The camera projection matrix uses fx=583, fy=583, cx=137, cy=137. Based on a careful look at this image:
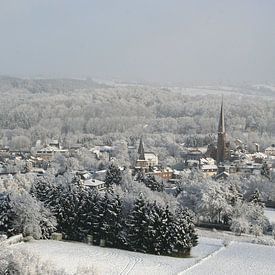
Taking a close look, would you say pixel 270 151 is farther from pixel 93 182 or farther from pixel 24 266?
pixel 24 266

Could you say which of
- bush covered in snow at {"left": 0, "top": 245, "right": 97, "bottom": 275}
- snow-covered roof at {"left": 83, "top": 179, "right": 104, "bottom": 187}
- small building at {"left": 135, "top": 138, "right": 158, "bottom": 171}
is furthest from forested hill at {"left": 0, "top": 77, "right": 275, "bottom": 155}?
bush covered in snow at {"left": 0, "top": 245, "right": 97, "bottom": 275}

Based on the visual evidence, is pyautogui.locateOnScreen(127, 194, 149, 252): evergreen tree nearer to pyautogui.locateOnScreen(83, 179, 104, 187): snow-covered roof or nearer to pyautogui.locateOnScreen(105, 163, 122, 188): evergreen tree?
pyautogui.locateOnScreen(105, 163, 122, 188): evergreen tree

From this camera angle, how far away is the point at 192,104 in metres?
121

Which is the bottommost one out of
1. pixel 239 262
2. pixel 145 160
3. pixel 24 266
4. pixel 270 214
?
pixel 145 160

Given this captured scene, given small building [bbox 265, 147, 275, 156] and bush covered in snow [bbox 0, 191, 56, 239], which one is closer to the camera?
bush covered in snow [bbox 0, 191, 56, 239]

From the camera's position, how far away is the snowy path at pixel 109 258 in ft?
61.9

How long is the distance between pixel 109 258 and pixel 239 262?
452 centimetres

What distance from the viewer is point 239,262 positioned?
20172 millimetres

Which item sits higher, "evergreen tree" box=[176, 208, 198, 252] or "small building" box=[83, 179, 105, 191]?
"evergreen tree" box=[176, 208, 198, 252]

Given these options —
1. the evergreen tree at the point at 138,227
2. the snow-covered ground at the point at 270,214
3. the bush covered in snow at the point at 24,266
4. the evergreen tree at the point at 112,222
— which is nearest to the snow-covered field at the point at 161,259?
the evergreen tree at the point at 138,227

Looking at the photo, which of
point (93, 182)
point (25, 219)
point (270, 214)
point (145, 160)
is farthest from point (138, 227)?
point (145, 160)

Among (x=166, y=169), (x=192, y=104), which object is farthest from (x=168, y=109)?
(x=166, y=169)

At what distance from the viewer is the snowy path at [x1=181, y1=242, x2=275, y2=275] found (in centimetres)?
1894

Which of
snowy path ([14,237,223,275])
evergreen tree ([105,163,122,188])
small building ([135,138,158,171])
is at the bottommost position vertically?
small building ([135,138,158,171])
